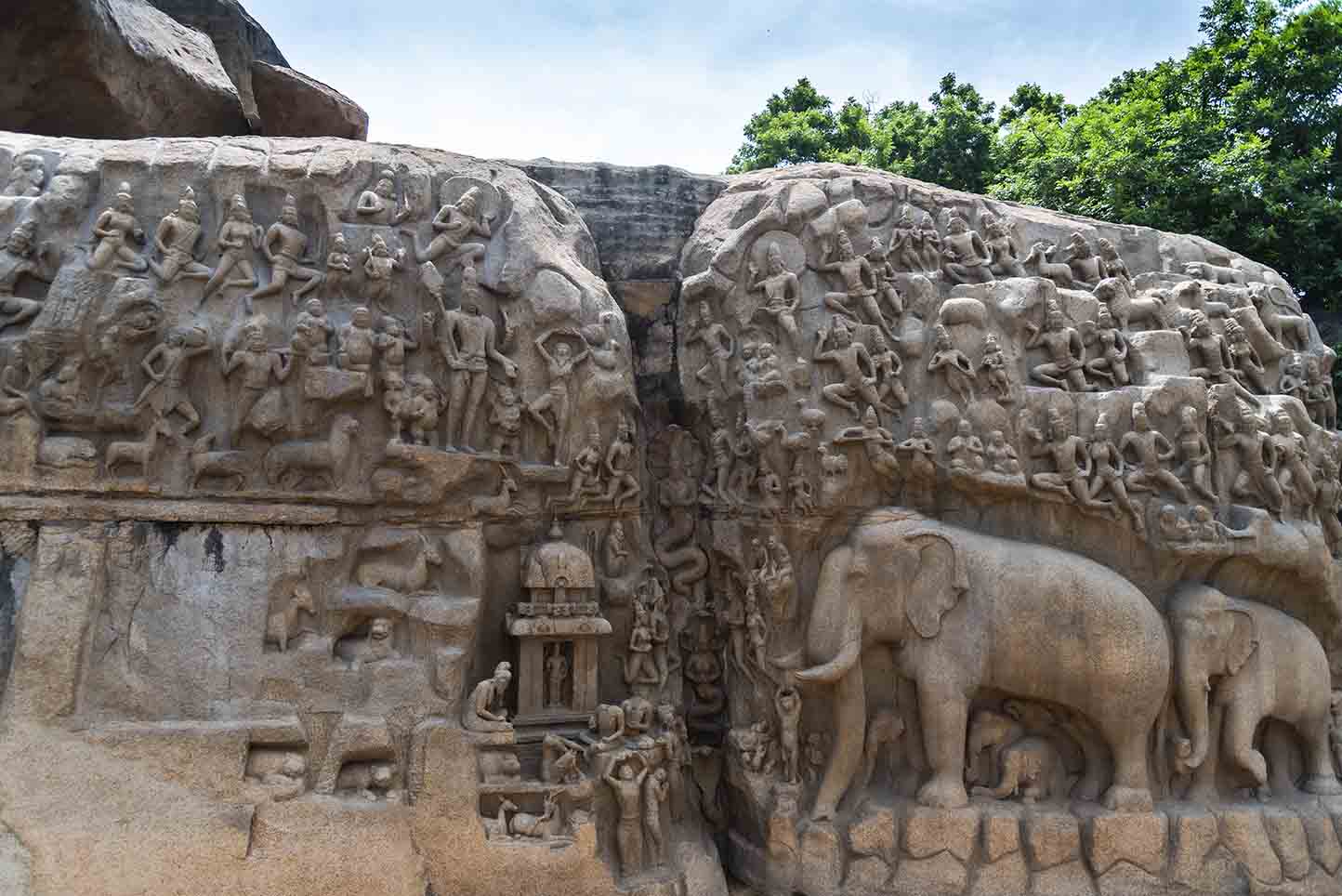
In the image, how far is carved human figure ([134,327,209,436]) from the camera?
730 cm

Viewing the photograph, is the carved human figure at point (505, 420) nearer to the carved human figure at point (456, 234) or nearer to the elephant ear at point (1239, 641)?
the carved human figure at point (456, 234)

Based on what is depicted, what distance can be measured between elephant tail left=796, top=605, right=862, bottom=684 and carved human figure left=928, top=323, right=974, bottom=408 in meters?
2.18

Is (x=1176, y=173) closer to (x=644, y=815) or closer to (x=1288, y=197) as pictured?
(x=1288, y=197)

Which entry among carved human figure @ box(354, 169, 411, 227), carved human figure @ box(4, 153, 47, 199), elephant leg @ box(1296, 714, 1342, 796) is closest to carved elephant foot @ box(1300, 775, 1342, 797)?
elephant leg @ box(1296, 714, 1342, 796)

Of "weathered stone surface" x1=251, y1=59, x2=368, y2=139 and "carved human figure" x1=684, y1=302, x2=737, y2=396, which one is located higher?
"weathered stone surface" x1=251, y1=59, x2=368, y2=139

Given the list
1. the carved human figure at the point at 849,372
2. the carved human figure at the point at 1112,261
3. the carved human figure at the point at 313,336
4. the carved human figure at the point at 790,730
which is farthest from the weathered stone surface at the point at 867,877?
the carved human figure at the point at 1112,261

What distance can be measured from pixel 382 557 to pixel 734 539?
3.11m

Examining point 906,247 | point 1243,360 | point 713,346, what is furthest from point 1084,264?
point 713,346

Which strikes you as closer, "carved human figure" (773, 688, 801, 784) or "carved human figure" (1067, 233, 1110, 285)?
"carved human figure" (773, 688, 801, 784)

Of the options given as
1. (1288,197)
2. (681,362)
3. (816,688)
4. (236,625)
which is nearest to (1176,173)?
(1288,197)

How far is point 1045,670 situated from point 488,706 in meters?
4.61

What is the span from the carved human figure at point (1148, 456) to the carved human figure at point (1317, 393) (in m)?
2.34

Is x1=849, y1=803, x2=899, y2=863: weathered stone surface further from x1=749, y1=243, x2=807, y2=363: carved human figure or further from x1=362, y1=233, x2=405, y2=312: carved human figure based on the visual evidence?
x1=362, y1=233, x2=405, y2=312: carved human figure

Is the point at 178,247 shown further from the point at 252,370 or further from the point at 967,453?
the point at 967,453
